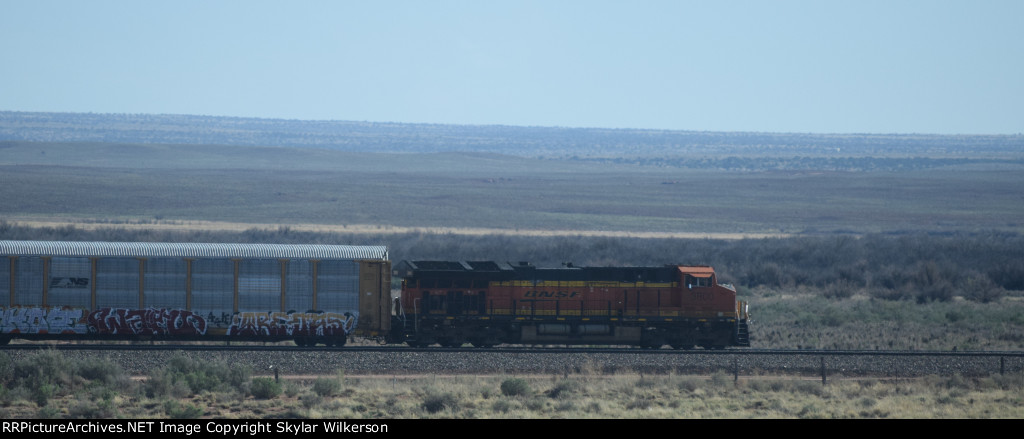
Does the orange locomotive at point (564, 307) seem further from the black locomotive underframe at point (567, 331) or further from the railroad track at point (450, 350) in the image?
the railroad track at point (450, 350)

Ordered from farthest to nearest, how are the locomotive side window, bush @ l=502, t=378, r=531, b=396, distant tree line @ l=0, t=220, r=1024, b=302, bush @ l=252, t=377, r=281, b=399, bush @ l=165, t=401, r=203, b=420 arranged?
distant tree line @ l=0, t=220, r=1024, b=302
the locomotive side window
bush @ l=502, t=378, r=531, b=396
bush @ l=252, t=377, r=281, b=399
bush @ l=165, t=401, r=203, b=420

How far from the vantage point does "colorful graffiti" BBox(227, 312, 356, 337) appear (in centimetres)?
2525

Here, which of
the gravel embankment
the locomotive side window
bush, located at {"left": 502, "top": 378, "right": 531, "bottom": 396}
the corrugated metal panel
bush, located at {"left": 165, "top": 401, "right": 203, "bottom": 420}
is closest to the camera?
bush, located at {"left": 165, "top": 401, "right": 203, "bottom": 420}

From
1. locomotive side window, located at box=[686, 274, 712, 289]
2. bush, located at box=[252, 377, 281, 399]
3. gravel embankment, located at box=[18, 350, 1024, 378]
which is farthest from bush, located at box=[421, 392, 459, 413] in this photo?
locomotive side window, located at box=[686, 274, 712, 289]

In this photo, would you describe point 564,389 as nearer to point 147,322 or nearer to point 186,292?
point 186,292

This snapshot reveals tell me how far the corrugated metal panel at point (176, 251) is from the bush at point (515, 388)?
264 inches

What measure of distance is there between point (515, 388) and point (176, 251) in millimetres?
9901

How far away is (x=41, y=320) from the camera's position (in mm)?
24812

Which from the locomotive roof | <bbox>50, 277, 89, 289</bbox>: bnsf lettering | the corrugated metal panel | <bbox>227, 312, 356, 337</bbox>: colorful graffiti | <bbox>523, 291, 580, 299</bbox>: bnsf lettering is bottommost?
<bbox>227, 312, 356, 337</bbox>: colorful graffiti

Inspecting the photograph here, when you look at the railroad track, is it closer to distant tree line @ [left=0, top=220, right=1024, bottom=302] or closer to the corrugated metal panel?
the corrugated metal panel

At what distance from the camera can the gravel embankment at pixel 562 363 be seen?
23.4 metres

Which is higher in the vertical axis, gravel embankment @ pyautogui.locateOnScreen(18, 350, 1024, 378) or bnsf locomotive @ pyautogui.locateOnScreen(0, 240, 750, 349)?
bnsf locomotive @ pyautogui.locateOnScreen(0, 240, 750, 349)

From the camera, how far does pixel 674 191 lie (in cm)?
11538

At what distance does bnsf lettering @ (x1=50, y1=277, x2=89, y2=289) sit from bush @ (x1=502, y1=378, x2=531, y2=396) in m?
11.2
